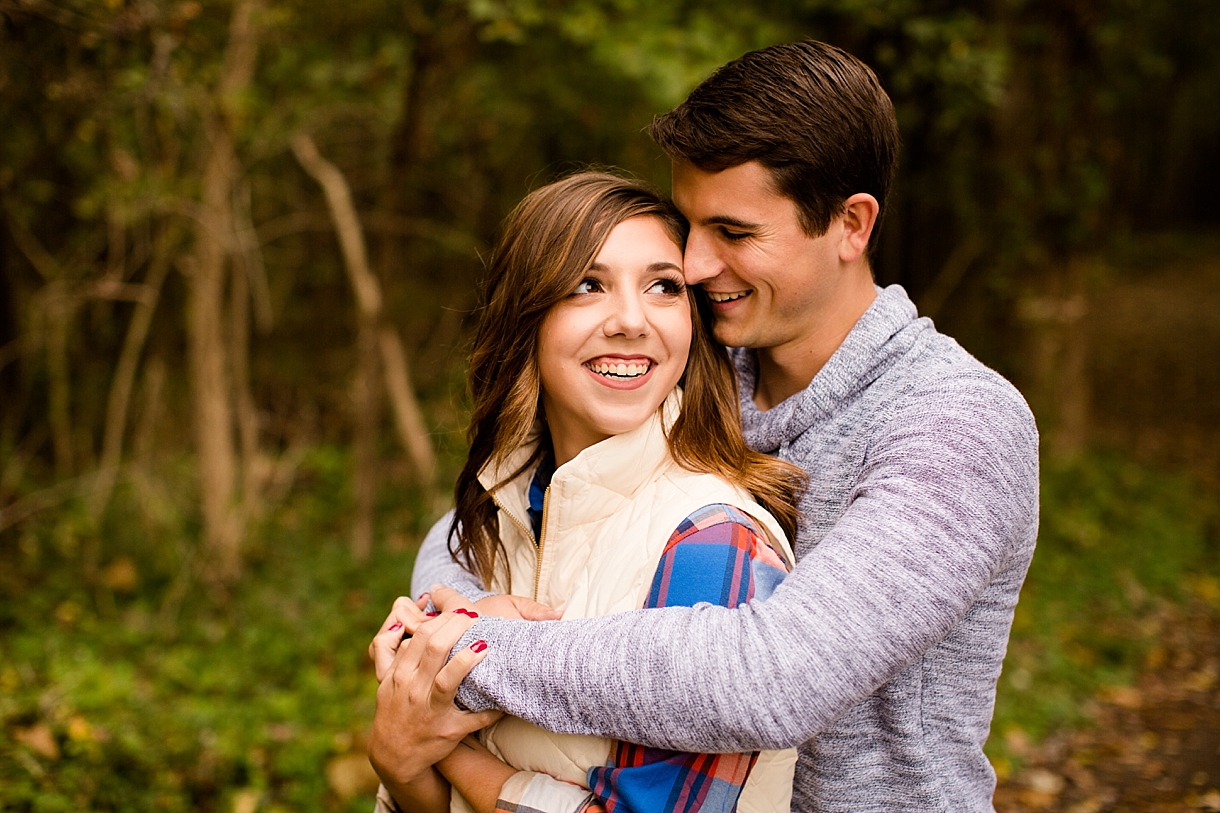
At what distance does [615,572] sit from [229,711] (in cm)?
282

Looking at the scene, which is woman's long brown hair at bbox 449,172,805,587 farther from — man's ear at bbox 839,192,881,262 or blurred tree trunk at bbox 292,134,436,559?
blurred tree trunk at bbox 292,134,436,559

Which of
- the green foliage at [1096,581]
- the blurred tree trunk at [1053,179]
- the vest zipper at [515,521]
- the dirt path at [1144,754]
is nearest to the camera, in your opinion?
the vest zipper at [515,521]

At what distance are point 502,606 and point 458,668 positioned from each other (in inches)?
8.8

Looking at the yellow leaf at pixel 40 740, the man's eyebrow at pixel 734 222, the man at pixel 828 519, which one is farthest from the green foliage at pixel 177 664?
the man's eyebrow at pixel 734 222

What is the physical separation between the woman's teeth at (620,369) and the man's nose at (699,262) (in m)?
0.24

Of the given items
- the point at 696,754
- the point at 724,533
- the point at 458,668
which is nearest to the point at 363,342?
the point at 458,668

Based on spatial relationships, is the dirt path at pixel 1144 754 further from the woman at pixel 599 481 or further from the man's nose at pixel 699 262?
the man's nose at pixel 699 262

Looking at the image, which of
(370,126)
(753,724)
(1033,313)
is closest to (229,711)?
(753,724)

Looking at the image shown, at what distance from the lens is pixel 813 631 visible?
1433mm

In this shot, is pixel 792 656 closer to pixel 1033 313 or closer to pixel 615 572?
pixel 615 572

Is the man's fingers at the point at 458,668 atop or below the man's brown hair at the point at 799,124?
below

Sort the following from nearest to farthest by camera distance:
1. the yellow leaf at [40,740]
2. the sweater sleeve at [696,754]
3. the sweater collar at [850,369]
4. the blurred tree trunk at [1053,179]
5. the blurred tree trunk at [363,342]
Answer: the sweater sleeve at [696,754]
the sweater collar at [850,369]
the yellow leaf at [40,740]
the blurred tree trunk at [363,342]
the blurred tree trunk at [1053,179]

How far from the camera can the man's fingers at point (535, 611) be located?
183 centimetres

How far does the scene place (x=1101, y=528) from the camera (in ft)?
22.4
